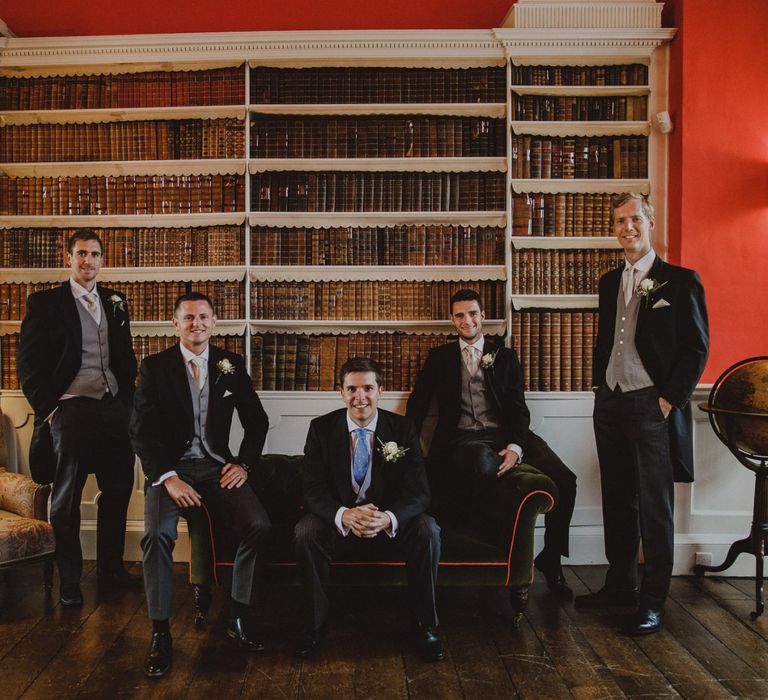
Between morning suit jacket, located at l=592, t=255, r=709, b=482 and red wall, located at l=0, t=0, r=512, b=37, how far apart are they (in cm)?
212

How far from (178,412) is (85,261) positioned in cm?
98

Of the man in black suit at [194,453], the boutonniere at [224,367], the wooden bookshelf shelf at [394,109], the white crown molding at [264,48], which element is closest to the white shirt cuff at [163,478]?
the man in black suit at [194,453]

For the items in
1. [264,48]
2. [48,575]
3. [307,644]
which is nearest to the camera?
[307,644]

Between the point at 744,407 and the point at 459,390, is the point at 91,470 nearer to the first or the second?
the point at 459,390

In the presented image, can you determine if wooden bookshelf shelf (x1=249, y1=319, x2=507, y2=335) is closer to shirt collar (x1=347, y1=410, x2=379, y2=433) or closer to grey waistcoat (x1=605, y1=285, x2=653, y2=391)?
grey waistcoat (x1=605, y1=285, x2=653, y2=391)

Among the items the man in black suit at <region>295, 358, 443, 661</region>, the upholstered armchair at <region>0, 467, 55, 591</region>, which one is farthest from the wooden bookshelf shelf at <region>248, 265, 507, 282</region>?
the upholstered armchair at <region>0, 467, 55, 591</region>

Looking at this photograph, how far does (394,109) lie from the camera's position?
380cm

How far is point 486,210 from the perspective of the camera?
3.83 meters

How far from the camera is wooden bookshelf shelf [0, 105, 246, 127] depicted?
3.80m

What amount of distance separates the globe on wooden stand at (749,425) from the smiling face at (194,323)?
240 cm

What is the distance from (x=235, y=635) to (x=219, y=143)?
8.79ft

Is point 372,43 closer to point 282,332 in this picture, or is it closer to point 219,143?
point 219,143

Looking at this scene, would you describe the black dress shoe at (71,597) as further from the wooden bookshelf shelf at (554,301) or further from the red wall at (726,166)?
the red wall at (726,166)

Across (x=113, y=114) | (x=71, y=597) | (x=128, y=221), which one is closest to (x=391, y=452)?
(x=71, y=597)
